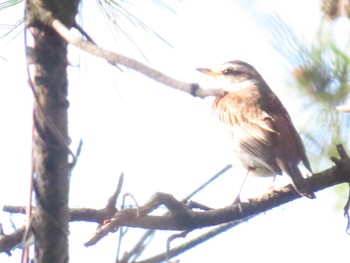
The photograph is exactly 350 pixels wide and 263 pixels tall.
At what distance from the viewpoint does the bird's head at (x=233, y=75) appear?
7836 millimetres

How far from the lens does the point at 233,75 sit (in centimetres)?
792

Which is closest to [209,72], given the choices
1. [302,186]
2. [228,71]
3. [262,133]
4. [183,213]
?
[228,71]

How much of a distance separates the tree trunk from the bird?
2.36m

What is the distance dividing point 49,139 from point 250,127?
390cm

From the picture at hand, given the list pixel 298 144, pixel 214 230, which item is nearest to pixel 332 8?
pixel 214 230

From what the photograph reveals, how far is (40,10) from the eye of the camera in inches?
110

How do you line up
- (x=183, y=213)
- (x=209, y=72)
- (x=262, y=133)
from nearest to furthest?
(x=183, y=213), (x=262, y=133), (x=209, y=72)

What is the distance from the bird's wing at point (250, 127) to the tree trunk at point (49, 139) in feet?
10.7

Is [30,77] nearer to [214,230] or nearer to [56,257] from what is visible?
[56,257]

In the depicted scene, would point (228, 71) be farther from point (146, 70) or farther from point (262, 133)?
point (146, 70)

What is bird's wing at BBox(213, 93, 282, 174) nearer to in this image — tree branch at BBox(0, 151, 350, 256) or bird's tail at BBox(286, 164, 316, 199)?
bird's tail at BBox(286, 164, 316, 199)

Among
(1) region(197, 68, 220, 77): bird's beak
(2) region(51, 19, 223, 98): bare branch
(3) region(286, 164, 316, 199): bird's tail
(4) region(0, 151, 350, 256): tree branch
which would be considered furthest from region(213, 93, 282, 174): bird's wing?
(2) region(51, 19, 223, 98): bare branch

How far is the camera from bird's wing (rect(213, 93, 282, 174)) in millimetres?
5922

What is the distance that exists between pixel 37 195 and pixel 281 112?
4224mm
